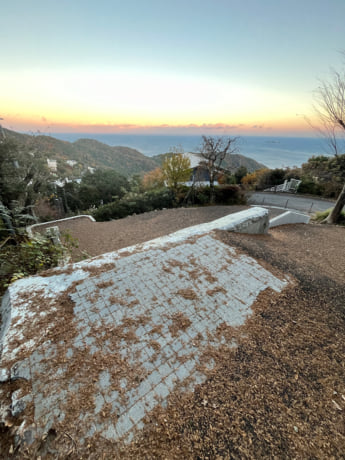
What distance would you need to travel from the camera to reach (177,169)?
1382 centimetres

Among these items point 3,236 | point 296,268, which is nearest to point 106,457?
point 296,268

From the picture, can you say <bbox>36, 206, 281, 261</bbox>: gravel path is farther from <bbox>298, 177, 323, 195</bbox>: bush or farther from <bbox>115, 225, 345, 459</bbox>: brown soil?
<bbox>298, 177, 323, 195</bbox>: bush

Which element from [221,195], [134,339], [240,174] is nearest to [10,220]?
[134,339]

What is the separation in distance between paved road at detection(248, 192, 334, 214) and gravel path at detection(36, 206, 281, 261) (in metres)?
3.72

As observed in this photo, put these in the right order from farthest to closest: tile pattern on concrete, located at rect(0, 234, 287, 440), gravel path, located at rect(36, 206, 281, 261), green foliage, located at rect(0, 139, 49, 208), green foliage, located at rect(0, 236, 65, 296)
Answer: gravel path, located at rect(36, 206, 281, 261) < green foliage, located at rect(0, 139, 49, 208) < green foliage, located at rect(0, 236, 65, 296) < tile pattern on concrete, located at rect(0, 234, 287, 440)

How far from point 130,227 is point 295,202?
15003mm

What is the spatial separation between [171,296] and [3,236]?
5.08m

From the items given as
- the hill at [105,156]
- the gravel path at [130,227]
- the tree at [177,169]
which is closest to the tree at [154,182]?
the tree at [177,169]

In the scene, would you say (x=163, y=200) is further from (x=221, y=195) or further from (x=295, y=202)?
(x=295, y=202)

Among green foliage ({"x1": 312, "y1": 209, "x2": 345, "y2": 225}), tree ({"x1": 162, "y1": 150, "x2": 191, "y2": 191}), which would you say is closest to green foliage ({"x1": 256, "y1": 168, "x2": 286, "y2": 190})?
green foliage ({"x1": 312, "y1": 209, "x2": 345, "y2": 225})

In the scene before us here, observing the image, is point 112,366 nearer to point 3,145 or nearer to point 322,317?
point 322,317

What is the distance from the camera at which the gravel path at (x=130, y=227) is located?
7.17 m

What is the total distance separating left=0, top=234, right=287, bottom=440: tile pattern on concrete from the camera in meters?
1.57

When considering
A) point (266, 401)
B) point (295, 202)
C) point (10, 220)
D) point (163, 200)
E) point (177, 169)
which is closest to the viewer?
point (266, 401)
